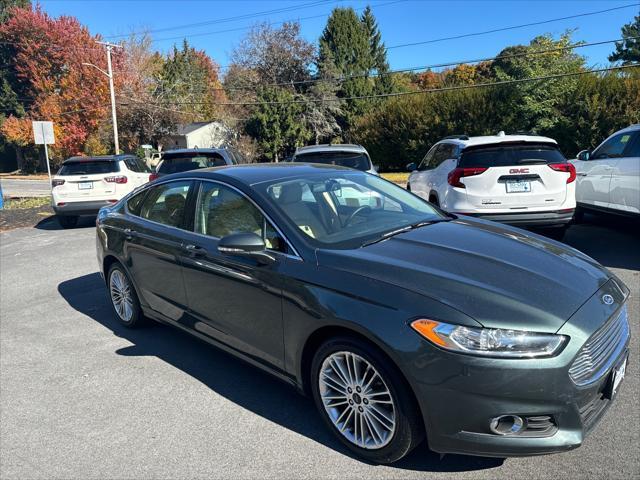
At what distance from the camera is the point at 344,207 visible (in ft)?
12.2

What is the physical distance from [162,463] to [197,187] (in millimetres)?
2087

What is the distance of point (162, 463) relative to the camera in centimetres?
290

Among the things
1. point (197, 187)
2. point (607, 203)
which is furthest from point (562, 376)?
point (607, 203)

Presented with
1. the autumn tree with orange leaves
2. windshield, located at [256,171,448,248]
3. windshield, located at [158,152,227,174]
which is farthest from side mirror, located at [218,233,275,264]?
the autumn tree with orange leaves

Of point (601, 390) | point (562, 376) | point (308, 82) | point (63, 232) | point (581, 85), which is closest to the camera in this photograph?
point (562, 376)

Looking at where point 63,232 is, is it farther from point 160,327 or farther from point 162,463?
point 162,463

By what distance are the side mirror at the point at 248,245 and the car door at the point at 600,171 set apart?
6284 millimetres

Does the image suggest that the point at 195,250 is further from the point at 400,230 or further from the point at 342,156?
the point at 342,156

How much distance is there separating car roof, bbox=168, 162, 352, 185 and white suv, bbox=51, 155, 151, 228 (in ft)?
25.8

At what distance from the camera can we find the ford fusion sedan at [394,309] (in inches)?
92.4

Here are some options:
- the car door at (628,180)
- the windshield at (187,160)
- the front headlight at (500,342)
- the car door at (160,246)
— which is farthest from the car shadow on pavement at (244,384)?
the car door at (628,180)

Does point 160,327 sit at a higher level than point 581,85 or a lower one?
lower

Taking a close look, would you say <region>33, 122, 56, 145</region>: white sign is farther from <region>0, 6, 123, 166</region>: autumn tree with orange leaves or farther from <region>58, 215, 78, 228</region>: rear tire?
<region>0, 6, 123, 166</region>: autumn tree with orange leaves

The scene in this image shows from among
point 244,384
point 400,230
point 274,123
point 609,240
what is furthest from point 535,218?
point 274,123
